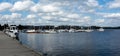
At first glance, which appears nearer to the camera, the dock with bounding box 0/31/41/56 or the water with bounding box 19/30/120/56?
the dock with bounding box 0/31/41/56

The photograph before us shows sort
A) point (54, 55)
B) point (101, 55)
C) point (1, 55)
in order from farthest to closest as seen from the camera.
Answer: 1. point (101, 55)
2. point (54, 55)
3. point (1, 55)

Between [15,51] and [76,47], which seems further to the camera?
[76,47]

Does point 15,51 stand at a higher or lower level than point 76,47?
higher

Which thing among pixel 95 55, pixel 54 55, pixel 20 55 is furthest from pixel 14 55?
pixel 95 55

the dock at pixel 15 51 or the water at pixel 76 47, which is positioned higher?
the dock at pixel 15 51

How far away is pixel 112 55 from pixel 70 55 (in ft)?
22.4

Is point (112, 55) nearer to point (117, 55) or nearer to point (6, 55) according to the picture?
point (117, 55)

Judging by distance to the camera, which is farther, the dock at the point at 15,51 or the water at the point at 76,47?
the water at the point at 76,47

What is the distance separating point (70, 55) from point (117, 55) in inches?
296

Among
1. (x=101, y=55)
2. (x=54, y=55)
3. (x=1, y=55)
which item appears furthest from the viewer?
(x=101, y=55)

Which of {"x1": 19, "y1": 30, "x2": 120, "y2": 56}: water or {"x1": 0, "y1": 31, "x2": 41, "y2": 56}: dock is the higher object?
{"x1": 0, "y1": 31, "x2": 41, "y2": 56}: dock

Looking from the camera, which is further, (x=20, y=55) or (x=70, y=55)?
(x=70, y=55)

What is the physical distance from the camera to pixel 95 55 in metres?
38.0

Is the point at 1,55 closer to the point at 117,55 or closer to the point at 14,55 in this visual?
the point at 14,55
